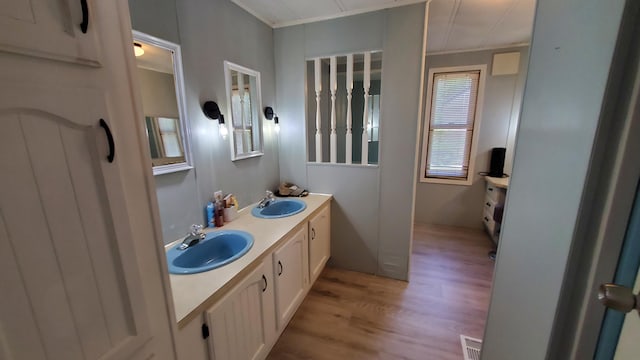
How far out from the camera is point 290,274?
186cm

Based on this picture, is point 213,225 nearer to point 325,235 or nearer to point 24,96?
point 325,235

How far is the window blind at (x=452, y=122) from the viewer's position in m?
3.45

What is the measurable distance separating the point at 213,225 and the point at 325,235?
1147 millimetres

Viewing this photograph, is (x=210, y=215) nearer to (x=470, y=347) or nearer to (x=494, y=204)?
(x=470, y=347)

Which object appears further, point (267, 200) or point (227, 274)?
point (267, 200)

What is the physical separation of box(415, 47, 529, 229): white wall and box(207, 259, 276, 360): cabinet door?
3115 millimetres

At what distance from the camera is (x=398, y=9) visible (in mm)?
Answer: 2078

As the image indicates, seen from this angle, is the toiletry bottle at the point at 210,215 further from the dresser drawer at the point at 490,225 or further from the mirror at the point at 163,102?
the dresser drawer at the point at 490,225

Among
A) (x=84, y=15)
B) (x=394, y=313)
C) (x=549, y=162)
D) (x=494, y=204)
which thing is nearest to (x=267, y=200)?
(x=394, y=313)

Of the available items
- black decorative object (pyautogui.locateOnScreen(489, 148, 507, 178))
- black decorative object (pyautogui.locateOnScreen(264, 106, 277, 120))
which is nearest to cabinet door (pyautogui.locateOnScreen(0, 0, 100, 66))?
black decorative object (pyautogui.locateOnScreen(264, 106, 277, 120))

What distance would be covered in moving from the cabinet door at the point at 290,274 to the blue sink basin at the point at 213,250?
0.24 meters

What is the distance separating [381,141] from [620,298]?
1959mm

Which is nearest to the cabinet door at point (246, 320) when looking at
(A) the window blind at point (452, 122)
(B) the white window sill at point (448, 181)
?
(B) the white window sill at point (448, 181)

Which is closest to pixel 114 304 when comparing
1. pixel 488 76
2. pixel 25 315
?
pixel 25 315
